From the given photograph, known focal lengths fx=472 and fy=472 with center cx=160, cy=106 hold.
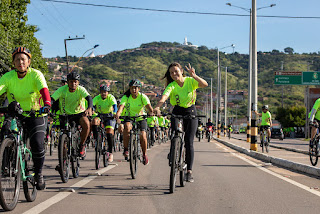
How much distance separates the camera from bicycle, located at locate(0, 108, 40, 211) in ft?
16.8

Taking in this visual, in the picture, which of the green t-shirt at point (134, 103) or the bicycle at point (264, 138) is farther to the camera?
the bicycle at point (264, 138)

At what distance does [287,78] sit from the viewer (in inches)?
2141

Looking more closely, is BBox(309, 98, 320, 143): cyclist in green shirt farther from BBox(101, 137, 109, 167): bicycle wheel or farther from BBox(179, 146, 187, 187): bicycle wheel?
BBox(179, 146, 187, 187): bicycle wheel

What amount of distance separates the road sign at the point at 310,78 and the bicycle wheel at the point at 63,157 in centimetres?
4964

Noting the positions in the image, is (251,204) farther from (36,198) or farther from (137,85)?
(137,85)

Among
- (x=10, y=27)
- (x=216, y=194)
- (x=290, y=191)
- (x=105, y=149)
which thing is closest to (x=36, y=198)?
(x=216, y=194)

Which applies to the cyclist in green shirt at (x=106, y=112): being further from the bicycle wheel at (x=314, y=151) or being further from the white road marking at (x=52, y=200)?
the bicycle wheel at (x=314, y=151)

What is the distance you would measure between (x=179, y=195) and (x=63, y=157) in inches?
90.9

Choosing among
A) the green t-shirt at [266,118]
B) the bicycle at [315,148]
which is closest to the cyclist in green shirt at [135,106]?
the bicycle at [315,148]

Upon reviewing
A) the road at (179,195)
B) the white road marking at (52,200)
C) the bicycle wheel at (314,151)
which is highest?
the bicycle wheel at (314,151)

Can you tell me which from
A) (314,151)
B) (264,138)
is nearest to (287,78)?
(264,138)

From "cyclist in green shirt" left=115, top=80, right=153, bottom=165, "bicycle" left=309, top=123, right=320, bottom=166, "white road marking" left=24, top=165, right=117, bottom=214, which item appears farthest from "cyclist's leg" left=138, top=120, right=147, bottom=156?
"bicycle" left=309, top=123, right=320, bottom=166

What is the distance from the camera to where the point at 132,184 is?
7.86m

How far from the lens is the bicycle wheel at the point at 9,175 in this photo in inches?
199
